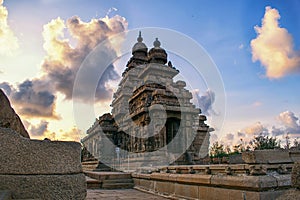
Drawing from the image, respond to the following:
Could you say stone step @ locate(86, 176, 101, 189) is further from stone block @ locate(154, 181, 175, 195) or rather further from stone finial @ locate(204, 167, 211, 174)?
stone finial @ locate(204, 167, 211, 174)

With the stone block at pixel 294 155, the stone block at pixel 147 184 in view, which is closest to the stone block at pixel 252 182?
the stone block at pixel 294 155

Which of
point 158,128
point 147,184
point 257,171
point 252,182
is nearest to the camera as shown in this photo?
point 252,182

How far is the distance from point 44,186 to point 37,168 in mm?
257

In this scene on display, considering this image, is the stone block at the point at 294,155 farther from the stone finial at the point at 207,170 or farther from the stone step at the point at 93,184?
the stone step at the point at 93,184

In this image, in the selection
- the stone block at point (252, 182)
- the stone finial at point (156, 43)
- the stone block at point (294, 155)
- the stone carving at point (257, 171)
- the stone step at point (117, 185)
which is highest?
the stone finial at point (156, 43)

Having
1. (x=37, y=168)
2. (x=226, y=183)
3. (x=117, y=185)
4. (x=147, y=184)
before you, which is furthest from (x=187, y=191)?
(x=117, y=185)

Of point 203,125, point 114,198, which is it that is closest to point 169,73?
point 203,125

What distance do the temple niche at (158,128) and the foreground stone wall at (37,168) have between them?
12.6 meters

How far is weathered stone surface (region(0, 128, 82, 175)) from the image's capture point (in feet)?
11.4

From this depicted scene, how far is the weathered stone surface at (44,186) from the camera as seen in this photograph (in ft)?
11.1

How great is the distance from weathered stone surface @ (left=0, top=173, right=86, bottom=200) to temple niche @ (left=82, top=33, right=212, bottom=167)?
493 inches

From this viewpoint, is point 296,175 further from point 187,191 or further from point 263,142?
point 263,142

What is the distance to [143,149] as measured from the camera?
17.8m

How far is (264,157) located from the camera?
5.18 metres
